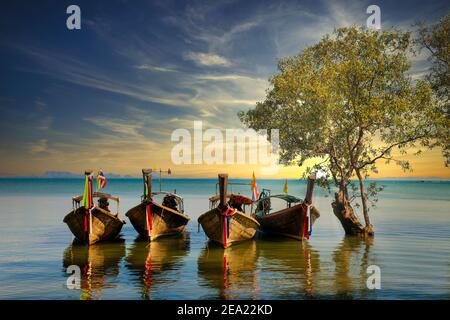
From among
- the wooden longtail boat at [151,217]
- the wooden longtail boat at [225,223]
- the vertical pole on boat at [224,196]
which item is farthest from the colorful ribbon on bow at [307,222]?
the wooden longtail boat at [151,217]

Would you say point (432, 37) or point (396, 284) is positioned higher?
point (432, 37)

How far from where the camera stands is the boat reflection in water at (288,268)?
571 inches

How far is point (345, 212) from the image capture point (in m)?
27.6

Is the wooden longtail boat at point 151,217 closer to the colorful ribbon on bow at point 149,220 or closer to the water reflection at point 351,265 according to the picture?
the colorful ribbon on bow at point 149,220

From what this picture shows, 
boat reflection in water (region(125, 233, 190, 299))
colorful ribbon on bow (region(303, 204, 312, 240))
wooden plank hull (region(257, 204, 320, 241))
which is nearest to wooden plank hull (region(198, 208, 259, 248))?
boat reflection in water (region(125, 233, 190, 299))

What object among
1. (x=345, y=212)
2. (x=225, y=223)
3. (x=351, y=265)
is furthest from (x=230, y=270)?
(x=345, y=212)

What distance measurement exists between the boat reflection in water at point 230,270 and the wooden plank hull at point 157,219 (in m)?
3.29

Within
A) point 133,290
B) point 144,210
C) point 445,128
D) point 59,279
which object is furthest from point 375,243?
point 59,279

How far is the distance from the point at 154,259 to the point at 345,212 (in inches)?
554

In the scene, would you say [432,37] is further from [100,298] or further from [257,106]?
[100,298]

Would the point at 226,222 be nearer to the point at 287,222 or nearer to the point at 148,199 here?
the point at 287,222

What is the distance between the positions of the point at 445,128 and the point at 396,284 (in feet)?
44.7
